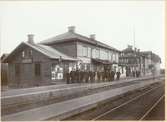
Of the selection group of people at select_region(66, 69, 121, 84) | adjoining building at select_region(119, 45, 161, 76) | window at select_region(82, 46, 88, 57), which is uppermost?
window at select_region(82, 46, 88, 57)

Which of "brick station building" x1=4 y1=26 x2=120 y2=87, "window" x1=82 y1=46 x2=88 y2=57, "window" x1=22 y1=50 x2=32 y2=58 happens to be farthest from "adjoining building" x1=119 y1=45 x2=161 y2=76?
"window" x1=22 y1=50 x2=32 y2=58

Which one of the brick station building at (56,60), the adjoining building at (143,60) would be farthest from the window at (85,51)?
the adjoining building at (143,60)

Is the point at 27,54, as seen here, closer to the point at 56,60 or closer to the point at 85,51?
the point at 56,60

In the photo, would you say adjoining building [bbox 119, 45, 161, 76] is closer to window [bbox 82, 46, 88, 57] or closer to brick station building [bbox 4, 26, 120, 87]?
brick station building [bbox 4, 26, 120, 87]

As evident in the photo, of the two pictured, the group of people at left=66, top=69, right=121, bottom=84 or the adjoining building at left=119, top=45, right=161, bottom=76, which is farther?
the group of people at left=66, top=69, right=121, bottom=84

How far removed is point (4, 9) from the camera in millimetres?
4750

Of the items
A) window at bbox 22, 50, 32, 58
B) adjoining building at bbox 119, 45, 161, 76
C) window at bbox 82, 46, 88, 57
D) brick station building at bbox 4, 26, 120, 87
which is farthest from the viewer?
window at bbox 82, 46, 88, 57

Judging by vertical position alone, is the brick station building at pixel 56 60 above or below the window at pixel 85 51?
below

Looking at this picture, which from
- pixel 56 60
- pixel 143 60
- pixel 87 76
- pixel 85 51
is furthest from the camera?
pixel 85 51

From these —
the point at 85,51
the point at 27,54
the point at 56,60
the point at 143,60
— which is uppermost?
the point at 85,51

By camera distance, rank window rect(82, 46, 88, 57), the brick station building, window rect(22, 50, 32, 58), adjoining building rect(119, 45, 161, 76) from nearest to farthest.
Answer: adjoining building rect(119, 45, 161, 76) → the brick station building → window rect(22, 50, 32, 58) → window rect(82, 46, 88, 57)

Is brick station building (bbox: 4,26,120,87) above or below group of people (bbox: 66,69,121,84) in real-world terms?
above

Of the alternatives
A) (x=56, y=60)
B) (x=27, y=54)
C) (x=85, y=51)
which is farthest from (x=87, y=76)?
(x=27, y=54)

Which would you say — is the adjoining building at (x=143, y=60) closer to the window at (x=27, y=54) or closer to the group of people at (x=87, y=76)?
the group of people at (x=87, y=76)
